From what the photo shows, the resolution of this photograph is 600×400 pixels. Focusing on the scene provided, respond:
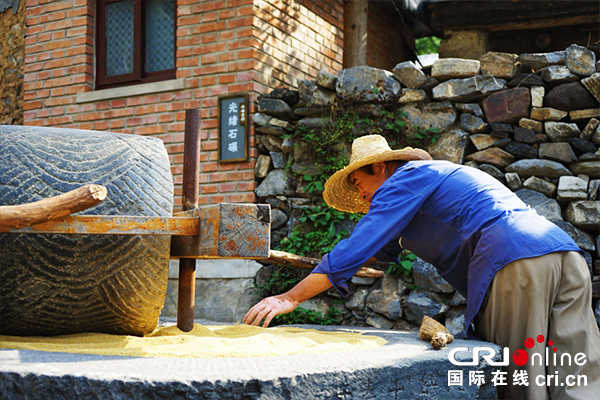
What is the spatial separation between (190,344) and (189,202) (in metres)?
0.76

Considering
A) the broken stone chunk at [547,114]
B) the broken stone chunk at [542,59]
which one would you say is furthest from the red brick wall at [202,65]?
the broken stone chunk at [547,114]

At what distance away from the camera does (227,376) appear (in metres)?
1.45

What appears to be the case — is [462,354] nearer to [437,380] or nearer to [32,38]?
[437,380]

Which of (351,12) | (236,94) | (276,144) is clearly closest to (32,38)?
(236,94)

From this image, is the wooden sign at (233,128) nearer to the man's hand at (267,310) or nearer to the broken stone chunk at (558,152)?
the broken stone chunk at (558,152)

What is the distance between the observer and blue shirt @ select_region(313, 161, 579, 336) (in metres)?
2.26

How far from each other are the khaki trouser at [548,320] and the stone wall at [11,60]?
19.1 feet

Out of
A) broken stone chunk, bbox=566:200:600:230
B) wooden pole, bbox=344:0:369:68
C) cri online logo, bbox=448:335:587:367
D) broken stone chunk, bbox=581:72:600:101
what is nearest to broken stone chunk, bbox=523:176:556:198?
broken stone chunk, bbox=566:200:600:230

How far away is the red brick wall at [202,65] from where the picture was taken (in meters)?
5.37

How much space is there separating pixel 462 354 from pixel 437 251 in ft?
1.71

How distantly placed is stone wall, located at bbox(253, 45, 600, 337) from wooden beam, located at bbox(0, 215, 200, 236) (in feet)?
9.76

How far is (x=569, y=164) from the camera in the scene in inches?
182

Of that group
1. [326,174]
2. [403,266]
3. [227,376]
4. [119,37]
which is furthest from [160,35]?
[227,376]

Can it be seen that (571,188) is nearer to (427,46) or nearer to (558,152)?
(558,152)
